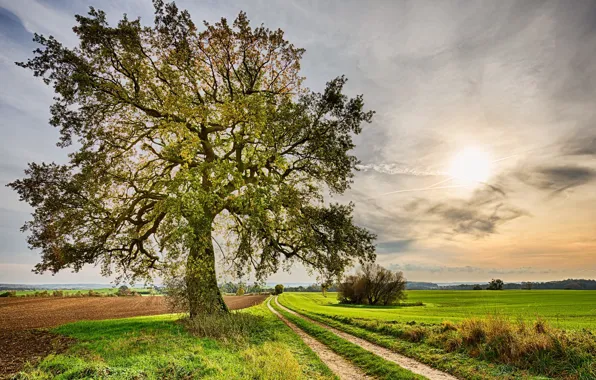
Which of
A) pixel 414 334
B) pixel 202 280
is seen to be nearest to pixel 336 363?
pixel 414 334

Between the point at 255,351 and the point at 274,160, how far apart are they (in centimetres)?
1383

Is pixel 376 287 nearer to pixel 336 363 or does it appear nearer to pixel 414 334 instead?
pixel 414 334

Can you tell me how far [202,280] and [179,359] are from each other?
30.6 ft

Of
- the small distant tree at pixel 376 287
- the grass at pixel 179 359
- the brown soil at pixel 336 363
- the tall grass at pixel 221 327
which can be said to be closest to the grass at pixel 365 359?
the brown soil at pixel 336 363

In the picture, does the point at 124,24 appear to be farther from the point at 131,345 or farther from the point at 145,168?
the point at 131,345

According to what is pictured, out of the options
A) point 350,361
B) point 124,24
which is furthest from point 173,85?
point 350,361

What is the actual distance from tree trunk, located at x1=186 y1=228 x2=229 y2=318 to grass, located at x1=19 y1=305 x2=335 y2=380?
3.16 meters

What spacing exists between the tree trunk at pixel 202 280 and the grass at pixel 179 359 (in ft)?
10.4

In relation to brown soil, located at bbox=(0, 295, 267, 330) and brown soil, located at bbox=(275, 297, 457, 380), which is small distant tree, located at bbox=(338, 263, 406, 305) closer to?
brown soil, located at bbox=(0, 295, 267, 330)

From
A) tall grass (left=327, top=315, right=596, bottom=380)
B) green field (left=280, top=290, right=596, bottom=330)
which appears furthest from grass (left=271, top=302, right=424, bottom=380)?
green field (left=280, top=290, right=596, bottom=330)

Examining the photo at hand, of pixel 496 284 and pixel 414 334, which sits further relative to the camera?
pixel 496 284

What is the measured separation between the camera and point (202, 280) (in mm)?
19500

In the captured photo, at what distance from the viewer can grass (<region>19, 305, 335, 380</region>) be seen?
355 inches

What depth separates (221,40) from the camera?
21.2m
